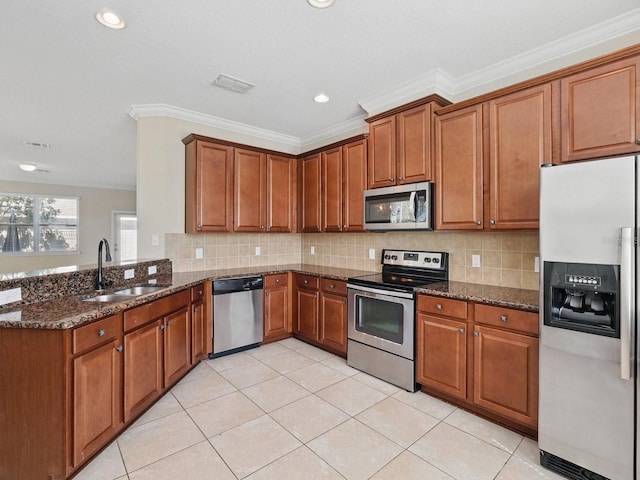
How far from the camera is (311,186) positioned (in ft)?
13.8

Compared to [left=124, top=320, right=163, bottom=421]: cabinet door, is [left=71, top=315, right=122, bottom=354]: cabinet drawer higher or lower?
higher

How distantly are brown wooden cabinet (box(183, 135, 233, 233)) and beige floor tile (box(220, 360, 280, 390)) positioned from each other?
153 cm

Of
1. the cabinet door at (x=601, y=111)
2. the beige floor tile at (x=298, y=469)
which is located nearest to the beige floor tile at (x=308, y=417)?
the beige floor tile at (x=298, y=469)

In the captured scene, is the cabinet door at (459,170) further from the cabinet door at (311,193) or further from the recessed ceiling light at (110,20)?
the recessed ceiling light at (110,20)

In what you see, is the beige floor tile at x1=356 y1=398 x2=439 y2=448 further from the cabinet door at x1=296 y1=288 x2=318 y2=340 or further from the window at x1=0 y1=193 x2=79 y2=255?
the window at x1=0 y1=193 x2=79 y2=255

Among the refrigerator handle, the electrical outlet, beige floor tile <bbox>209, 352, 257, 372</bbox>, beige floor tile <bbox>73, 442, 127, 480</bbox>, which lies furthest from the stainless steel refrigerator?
the electrical outlet

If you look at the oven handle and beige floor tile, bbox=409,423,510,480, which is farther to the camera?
the oven handle

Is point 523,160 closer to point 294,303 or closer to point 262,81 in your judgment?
point 262,81

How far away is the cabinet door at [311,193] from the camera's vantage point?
4098mm

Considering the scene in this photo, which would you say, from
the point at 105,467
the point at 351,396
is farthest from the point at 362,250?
the point at 105,467

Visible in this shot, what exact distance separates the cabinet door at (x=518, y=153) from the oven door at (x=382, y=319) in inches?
39.0

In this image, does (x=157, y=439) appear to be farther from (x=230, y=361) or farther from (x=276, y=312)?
(x=276, y=312)

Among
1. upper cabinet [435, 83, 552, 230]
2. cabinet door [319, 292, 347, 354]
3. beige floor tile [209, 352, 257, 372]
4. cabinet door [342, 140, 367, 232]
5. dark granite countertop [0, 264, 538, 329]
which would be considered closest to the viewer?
dark granite countertop [0, 264, 538, 329]

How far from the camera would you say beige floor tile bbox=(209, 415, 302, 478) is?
1.90 metres
